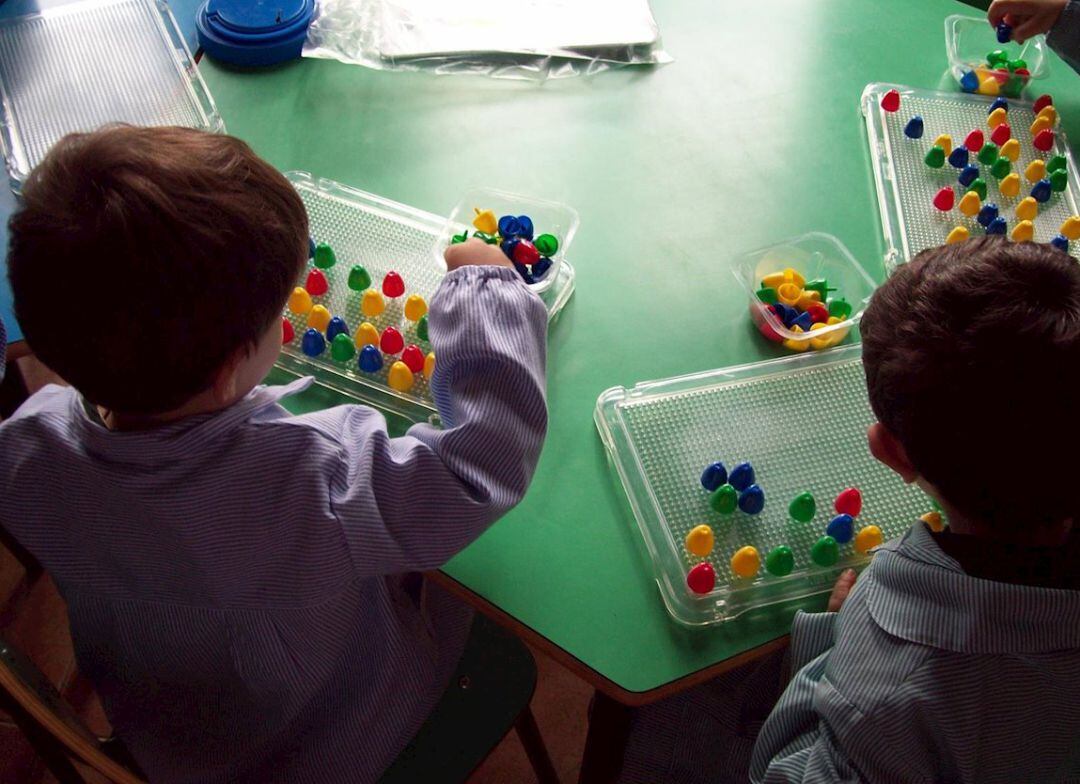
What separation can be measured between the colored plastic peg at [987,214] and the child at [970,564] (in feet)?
1.22

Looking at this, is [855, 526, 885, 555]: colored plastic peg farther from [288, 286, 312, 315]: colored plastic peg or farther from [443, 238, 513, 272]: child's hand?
[288, 286, 312, 315]: colored plastic peg

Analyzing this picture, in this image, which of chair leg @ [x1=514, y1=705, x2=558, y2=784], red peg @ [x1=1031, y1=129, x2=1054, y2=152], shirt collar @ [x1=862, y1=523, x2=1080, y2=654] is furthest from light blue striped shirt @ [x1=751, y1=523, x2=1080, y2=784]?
red peg @ [x1=1031, y1=129, x2=1054, y2=152]

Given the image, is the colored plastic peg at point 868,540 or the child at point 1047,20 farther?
the child at point 1047,20

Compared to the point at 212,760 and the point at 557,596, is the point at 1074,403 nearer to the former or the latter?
the point at 557,596

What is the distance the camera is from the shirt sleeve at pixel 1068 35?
4.04ft

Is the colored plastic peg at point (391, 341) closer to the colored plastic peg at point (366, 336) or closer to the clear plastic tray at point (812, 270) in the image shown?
the colored plastic peg at point (366, 336)

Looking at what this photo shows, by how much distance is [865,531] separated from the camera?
82 centimetres

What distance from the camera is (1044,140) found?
117 cm

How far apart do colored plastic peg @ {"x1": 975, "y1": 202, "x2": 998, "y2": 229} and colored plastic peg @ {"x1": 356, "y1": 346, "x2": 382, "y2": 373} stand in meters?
0.71

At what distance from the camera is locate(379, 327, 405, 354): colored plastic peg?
909 millimetres

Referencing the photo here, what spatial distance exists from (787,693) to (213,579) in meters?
0.47

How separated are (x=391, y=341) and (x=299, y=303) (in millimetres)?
112

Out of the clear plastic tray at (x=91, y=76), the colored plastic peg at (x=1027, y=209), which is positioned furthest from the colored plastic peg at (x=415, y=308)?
the colored plastic peg at (x=1027, y=209)

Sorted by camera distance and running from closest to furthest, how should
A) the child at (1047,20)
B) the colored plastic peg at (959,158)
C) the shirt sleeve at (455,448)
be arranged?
1. the shirt sleeve at (455,448)
2. the colored plastic peg at (959,158)
3. the child at (1047,20)
